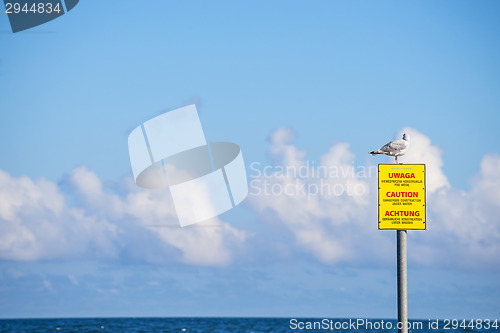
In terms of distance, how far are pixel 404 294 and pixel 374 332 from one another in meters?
76.7

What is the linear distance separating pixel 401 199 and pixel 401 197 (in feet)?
0.18

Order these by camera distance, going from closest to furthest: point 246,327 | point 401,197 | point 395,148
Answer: point 401,197, point 395,148, point 246,327

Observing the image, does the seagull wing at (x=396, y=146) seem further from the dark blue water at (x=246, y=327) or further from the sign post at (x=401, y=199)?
the dark blue water at (x=246, y=327)

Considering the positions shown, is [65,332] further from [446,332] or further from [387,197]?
[387,197]

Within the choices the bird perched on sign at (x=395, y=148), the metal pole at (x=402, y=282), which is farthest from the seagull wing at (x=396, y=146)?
the metal pole at (x=402, y=282)

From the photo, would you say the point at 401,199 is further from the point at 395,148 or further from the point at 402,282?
the point at 402,282

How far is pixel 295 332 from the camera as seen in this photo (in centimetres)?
9400

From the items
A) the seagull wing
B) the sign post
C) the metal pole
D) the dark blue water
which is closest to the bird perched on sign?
the seagull wing

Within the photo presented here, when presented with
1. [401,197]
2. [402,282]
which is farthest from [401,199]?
[402,282]

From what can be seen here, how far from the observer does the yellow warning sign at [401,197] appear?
19188 millimetres

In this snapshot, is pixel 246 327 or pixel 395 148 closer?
pixel 395 148

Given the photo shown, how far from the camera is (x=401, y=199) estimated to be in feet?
63.1

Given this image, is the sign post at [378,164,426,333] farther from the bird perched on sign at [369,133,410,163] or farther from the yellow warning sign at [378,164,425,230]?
the bird perched on sign at [369,133,410,163]

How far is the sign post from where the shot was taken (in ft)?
62.9
